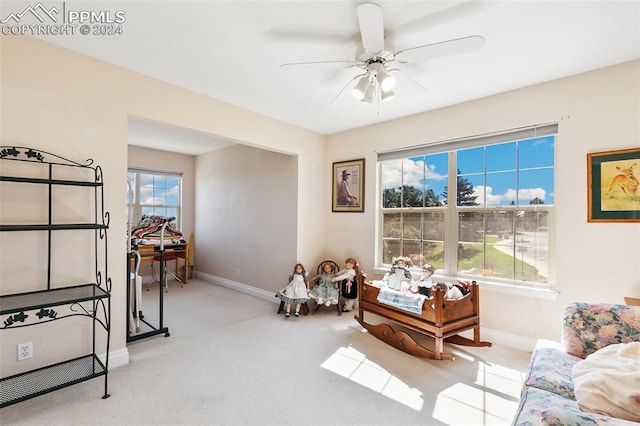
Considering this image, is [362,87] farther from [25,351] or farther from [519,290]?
[25,351]

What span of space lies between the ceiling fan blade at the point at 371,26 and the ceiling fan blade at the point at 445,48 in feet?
0.65

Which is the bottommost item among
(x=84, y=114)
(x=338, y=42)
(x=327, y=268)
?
(x=327, y=268)

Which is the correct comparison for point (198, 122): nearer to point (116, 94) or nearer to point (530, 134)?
point (116, 94)

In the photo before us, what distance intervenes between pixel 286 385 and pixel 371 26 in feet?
8.00

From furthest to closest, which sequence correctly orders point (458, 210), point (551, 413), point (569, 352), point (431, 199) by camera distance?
point (431, 199)
point (458, 210)
point (569, 352)
point (551, 413)

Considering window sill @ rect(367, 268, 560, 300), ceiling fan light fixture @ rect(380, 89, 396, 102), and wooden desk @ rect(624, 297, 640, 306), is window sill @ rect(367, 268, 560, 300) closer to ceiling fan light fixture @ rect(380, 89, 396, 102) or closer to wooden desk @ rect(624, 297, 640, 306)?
wooden desk @ rect(624, 297, 640, 306)

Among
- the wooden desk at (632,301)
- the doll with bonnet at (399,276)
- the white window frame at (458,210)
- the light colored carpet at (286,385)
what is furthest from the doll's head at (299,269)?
the wooden desk at (632,301)

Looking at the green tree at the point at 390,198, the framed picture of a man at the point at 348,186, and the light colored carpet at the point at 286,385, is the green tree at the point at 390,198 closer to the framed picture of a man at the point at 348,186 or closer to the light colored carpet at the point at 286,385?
the framed picture of a man at the point at 348,186

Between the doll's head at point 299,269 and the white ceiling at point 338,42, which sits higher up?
the white ceiling at point 338,42

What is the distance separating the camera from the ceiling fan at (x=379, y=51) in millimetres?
1572

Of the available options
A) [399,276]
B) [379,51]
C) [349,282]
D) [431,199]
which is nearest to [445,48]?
[379,51]

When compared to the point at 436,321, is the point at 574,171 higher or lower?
higher

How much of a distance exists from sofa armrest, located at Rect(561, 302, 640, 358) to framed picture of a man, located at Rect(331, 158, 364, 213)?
98.7 inches

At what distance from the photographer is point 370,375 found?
2.34m
